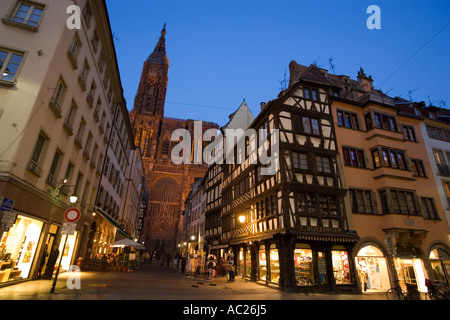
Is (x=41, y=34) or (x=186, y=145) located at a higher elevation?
(x=186, y=145)

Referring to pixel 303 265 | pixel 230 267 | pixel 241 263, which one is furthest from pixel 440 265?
pixel 230 267

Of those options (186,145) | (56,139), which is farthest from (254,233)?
(186,145)

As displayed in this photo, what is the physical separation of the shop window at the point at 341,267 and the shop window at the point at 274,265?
→ 3112 millimetres

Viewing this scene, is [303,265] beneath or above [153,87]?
beneath

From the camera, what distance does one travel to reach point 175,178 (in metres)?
60.9

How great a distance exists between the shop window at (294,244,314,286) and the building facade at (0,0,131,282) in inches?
425

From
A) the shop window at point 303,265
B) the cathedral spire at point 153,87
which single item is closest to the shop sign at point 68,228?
the shop window at point 303,265

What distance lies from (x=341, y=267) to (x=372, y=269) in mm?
2571

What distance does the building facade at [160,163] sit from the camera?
180ft

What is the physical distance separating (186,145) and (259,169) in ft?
181

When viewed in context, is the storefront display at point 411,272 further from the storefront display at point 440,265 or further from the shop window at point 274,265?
the shop window at point 274,265

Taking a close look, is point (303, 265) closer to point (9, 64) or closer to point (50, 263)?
point (50, 263)

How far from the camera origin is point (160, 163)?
61.0 m
